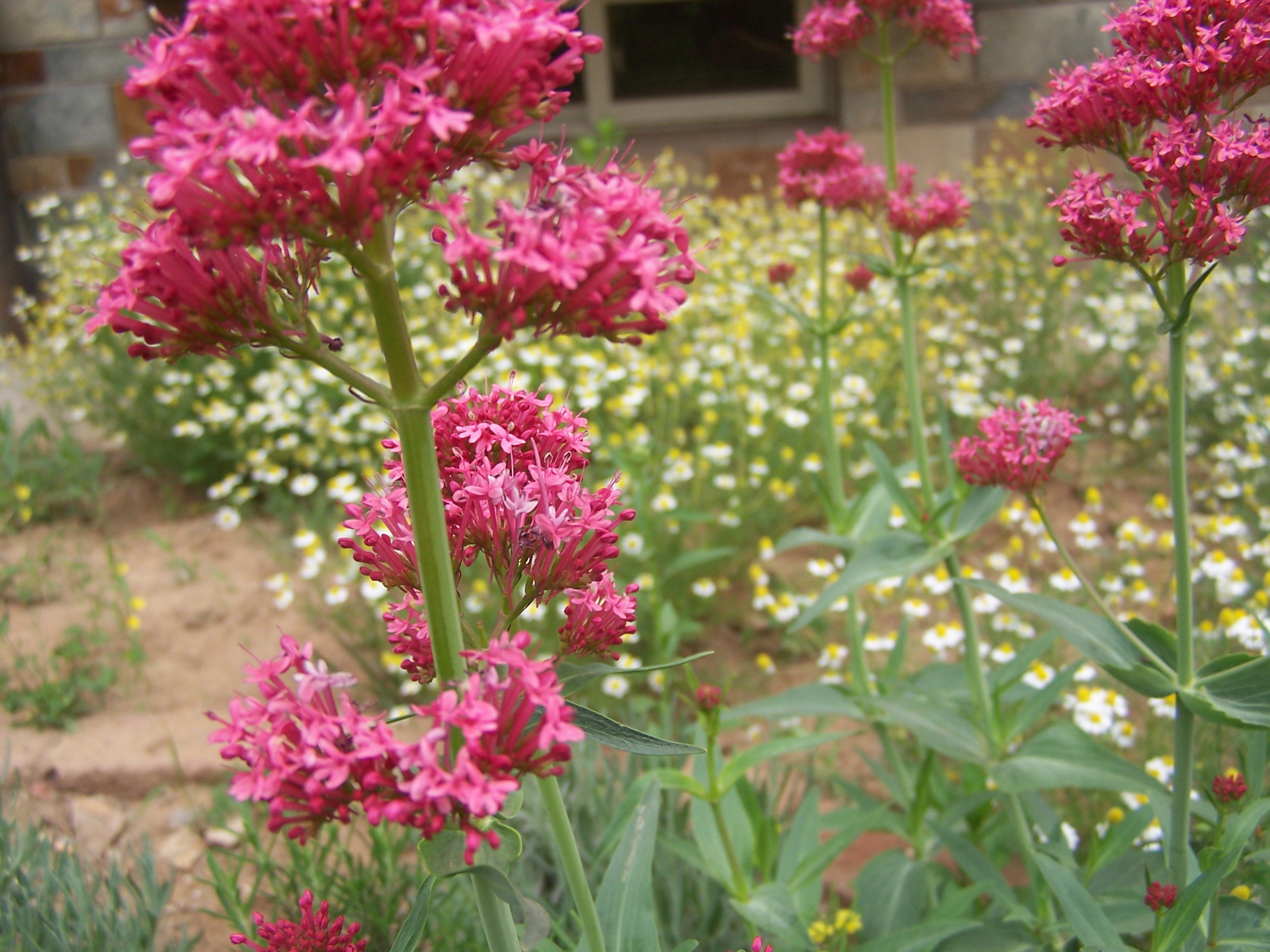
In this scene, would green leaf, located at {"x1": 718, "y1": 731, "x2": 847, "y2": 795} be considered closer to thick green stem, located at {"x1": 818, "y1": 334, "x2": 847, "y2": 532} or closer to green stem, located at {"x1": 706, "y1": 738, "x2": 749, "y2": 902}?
green stem, located at {"x1": 706, "y1": 738, "x2": 749, "y2": 902}

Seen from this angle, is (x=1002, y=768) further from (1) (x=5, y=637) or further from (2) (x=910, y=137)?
(2) (x=910, y=137)

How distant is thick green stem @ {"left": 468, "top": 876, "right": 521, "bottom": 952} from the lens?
102cm

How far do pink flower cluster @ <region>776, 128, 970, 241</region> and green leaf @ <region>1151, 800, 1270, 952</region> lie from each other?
1372 millimetres

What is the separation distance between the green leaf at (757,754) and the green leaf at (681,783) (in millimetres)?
38

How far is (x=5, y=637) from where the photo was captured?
3246 mm

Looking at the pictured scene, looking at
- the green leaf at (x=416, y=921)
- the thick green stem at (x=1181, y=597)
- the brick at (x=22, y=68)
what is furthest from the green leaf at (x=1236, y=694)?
the brick at (x=22, y=68)

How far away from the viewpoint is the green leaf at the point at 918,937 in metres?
1.62

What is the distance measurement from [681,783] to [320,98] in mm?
1282

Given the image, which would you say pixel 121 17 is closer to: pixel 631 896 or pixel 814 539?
pixel 814 539

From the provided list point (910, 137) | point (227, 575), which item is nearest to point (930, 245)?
point (910, 137)

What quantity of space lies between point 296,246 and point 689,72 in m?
6.02

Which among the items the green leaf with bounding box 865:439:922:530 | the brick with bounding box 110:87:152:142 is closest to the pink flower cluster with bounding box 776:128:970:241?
the green leaf with bounding box 865:439:922:530

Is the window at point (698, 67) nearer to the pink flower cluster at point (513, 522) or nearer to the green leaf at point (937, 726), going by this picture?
the green leaf at point (937, 726)

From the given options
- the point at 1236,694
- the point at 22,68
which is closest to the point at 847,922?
the point at 1236,694
